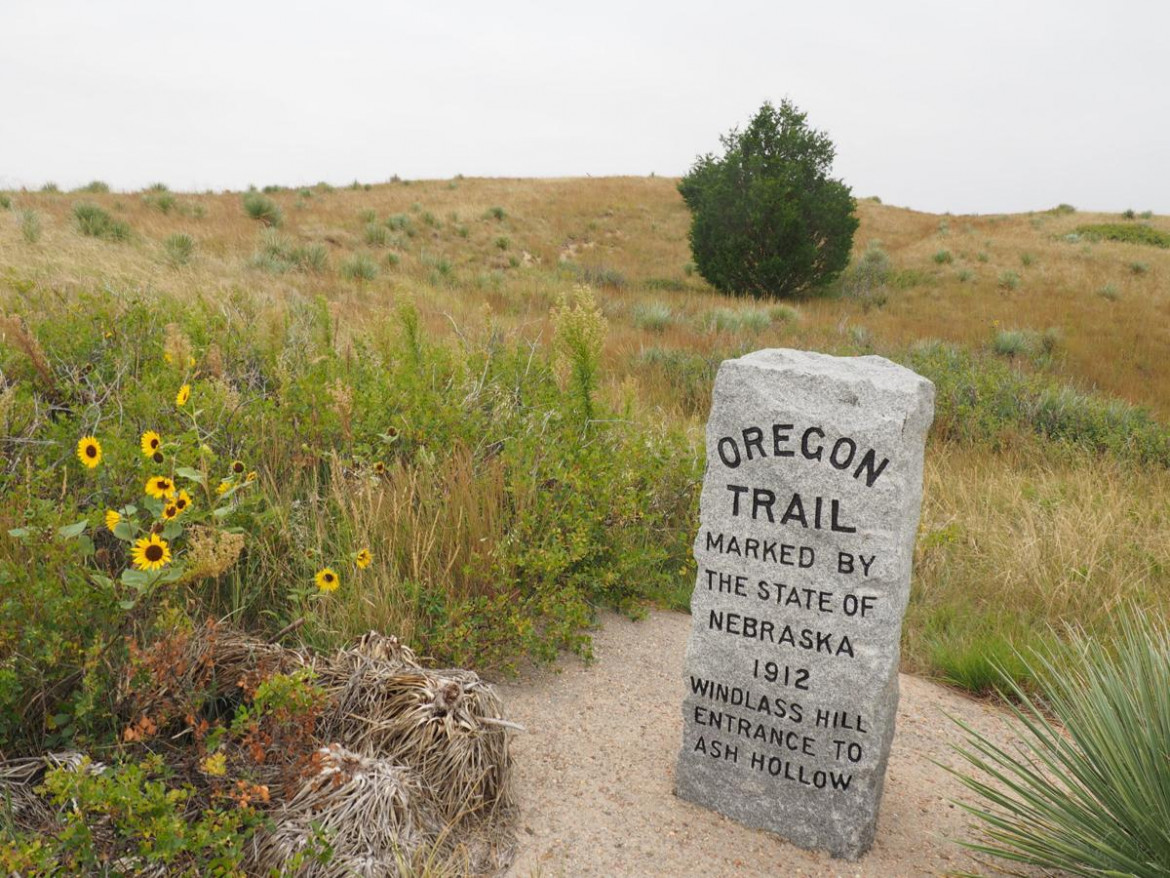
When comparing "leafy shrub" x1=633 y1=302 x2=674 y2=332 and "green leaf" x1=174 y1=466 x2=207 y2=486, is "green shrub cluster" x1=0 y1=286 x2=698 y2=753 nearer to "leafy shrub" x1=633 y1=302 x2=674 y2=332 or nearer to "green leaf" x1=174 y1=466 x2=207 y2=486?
"green leaf" x1=174 y1=466 x2=207 y2=486

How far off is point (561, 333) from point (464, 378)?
870mm

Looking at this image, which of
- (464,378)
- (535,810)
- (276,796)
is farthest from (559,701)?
(464,378)

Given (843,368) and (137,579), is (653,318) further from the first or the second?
(137,579)

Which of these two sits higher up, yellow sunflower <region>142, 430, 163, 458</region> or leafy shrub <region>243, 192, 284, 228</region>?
leafy shrub <region>243, 192, 284, 228</region>

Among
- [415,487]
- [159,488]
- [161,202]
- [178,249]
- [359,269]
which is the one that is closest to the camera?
[159,488]

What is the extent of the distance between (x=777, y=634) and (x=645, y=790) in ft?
2.57

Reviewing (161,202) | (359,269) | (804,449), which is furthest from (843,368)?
(161,202)

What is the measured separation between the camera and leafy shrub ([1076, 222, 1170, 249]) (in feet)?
95.0

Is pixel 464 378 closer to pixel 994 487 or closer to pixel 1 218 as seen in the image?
pixel 994 487

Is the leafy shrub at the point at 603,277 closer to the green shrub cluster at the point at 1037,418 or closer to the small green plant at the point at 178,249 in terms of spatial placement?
the small green plant at the point at 178,249

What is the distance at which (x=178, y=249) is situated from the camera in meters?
12.8

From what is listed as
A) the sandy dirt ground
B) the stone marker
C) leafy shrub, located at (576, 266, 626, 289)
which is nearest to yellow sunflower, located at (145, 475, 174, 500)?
the sandy dirt ground

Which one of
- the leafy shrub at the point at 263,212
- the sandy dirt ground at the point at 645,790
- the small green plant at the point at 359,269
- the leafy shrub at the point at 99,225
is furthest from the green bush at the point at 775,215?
the sandy dirt ground at the point at 645,790

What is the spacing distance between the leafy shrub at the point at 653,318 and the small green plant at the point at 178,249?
7042 millimetres
